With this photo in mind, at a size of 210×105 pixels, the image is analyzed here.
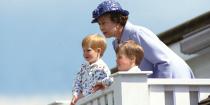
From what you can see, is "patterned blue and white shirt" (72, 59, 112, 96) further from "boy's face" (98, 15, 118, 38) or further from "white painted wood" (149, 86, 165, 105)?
"white painted wood" (149, 86, 165, 105)

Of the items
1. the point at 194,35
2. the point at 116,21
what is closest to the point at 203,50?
the point at 194,35

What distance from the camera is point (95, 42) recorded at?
10305 mm

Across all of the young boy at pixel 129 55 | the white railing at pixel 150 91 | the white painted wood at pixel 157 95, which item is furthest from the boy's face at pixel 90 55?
the white painted wood at pixel 157 95

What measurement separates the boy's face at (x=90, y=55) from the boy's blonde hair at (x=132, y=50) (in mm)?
1067

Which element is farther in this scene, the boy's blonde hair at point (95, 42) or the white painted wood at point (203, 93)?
the boy's blonde hair at point (95, 42)

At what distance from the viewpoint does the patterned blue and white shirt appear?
9.92 meters

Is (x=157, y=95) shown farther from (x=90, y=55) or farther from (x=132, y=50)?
(x=90, y=55)

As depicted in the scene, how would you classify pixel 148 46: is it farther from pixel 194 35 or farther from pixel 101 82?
pixel 194 35

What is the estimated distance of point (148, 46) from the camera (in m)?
9.44

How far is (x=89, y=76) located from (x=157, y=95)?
4.14 ft

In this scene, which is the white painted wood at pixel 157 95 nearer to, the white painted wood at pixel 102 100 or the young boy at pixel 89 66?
the white painted wood at pixel 102 100

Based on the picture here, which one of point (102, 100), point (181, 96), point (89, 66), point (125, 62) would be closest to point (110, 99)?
point (102, 100)

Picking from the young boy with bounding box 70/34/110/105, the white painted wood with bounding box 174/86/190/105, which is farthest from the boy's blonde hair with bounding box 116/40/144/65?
the young boy with bounding box 70/34/110/105

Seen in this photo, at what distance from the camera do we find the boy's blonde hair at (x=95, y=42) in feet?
33.8
